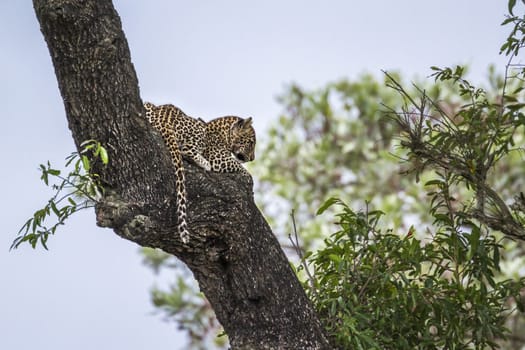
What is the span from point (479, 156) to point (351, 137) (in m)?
14.4

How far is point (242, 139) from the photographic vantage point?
8.23 m

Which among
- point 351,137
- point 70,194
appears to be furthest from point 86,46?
point 351,137

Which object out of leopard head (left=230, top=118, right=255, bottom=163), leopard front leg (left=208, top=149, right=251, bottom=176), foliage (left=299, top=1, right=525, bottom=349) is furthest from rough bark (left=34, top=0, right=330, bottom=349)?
leopard head (left=230, top=118, right=255, bottom=163)

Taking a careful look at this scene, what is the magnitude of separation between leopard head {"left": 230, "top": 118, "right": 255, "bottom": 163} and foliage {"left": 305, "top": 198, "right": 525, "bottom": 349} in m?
2.02

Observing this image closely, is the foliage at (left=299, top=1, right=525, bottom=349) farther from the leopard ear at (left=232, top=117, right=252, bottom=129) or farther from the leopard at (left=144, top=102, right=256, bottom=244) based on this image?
the leopard ear at (left=232, top=117, right=252, bottom=129)

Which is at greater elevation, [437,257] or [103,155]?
[437,257]

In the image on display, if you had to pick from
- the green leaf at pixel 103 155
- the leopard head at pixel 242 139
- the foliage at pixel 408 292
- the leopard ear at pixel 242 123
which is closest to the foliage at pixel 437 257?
the foliage at pixel 408 292

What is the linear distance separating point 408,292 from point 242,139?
2.67 metres

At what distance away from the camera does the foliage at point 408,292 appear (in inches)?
234

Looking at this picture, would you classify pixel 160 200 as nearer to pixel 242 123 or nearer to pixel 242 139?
pixel 242 139

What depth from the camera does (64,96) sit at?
5059 millimetres

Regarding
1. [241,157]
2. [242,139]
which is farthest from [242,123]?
[241,157]

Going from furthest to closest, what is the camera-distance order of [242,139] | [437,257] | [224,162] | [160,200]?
[242,139] < [224,162] < [437,257] < [160,200]

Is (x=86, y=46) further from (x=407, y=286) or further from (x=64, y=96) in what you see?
(x=407, y=286)
